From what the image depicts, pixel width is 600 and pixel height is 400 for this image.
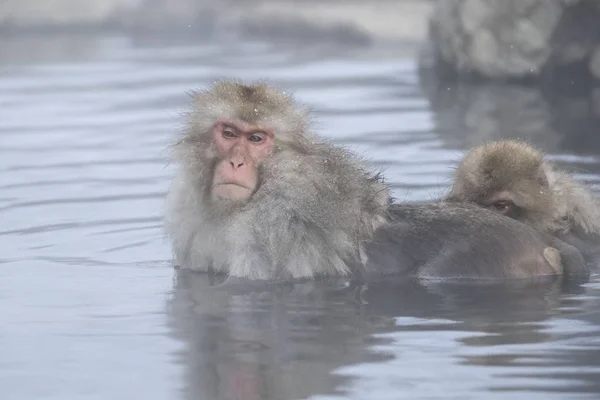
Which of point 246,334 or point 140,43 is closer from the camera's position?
point 246,334

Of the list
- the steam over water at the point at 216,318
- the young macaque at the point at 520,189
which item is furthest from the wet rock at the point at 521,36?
the young macaque at the point at 520,189

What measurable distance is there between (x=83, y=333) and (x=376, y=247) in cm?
140

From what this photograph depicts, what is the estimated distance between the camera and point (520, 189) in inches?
252

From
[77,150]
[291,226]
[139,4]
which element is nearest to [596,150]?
[77,150]

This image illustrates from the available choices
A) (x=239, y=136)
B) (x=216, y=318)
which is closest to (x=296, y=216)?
(x=239, y=136)

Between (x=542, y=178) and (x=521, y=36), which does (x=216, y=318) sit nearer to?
(x=542, y=178)

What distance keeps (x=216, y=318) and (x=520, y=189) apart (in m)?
1.68

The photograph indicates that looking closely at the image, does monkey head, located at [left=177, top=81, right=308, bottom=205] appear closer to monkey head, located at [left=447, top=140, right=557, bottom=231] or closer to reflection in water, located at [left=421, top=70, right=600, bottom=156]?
monkey head, located at [left=447, top=140, right=557, bottom=231]

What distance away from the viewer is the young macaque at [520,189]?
6418mm

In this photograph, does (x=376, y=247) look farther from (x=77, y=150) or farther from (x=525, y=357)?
(x=77, y=150)

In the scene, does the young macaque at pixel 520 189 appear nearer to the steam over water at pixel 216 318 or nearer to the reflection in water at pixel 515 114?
the steam over water at pixel 216 318

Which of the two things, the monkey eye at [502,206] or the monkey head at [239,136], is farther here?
the monkey eye at [502,206]

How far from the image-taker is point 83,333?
519 cm

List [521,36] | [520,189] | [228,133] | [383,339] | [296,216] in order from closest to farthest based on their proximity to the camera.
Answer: [383,339] → [296,216] → [228,133] → [520,189] → [521,36]
